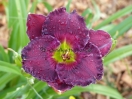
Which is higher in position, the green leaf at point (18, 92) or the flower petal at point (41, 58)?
the flower petal at point (41, 58)

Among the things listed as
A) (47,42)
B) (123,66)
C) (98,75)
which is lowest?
(123,66)

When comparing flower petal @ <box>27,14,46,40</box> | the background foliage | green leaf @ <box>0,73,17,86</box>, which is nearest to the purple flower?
flower petal @ <box>27,14,46,40</box>

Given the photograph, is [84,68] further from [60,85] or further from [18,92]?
[18,92]

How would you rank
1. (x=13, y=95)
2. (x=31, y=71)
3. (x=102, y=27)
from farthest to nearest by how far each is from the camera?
1. (x=102, y=27)
2. (x=13, y=95)
3. (x=31, y=71)

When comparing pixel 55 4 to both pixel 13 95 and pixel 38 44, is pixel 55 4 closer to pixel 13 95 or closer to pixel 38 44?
pixel 13 95

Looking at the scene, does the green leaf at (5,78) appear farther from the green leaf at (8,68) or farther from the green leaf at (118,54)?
the green leaf at (118,54)

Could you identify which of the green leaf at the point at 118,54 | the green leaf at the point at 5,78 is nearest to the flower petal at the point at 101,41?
the green leaf at the point at 118,54

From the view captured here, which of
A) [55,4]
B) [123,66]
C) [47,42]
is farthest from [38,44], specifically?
[55,4]

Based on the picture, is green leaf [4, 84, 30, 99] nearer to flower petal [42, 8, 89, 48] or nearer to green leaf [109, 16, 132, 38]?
flower petal [42, 8, 89, 48]
